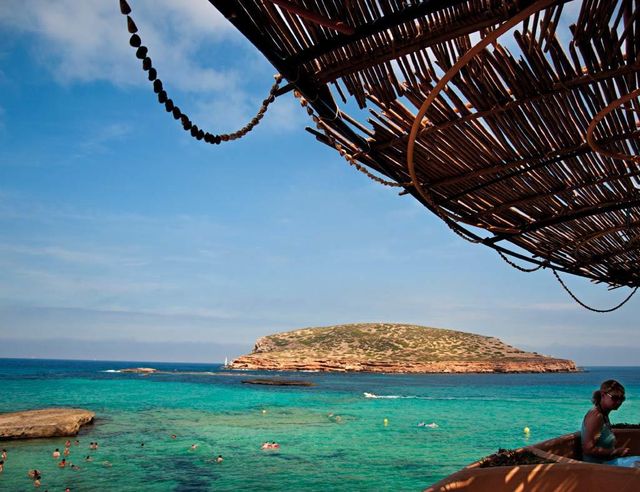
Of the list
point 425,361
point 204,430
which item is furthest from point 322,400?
point 425,361

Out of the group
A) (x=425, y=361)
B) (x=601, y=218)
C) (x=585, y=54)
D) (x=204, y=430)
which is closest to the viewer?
(x=585, y=54)

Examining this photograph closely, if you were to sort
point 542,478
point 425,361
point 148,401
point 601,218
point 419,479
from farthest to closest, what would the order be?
point 425,361 < point 148,401 < point 419,479 < point 601,218 < point 542,478

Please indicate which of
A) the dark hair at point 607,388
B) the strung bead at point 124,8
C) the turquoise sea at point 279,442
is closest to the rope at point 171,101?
the strung bead at point 124,8

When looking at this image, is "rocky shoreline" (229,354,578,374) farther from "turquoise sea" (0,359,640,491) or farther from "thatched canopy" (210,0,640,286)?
"thatched canopy" (210,0,640,286)

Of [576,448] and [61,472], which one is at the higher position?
[576,448]

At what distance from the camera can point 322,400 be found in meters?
38.9

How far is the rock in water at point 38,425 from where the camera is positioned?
1823 centimetres

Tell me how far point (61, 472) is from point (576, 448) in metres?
13.8

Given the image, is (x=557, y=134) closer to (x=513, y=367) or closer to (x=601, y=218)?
(x=601, y=218)

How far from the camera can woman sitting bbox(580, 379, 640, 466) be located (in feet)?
15.2

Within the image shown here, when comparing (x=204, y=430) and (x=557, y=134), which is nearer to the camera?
(x=557, y=134)

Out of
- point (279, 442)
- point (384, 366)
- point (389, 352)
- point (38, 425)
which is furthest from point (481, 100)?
point (389, 352)

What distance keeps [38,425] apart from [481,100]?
21273mm

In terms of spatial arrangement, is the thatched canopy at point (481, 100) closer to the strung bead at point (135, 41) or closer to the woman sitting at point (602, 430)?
the strung bead at point (135, 41)
